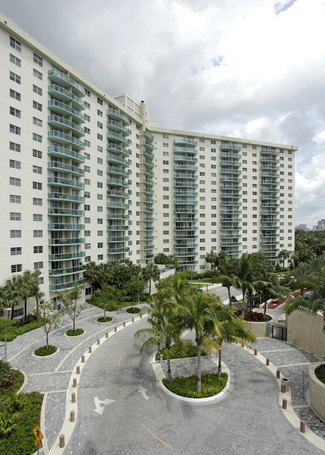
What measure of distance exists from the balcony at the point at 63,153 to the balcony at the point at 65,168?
1457 millimetres

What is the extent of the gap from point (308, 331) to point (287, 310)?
869 cm

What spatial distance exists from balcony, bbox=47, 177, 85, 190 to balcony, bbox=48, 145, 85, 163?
3.86 meters

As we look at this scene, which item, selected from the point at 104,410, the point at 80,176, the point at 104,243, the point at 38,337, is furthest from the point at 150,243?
the point at 104,410

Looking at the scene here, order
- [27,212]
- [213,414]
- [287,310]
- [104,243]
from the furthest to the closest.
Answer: [104,243]
[27,212]
[287,310]
[213,414]

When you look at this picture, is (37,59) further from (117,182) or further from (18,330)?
(18,330)

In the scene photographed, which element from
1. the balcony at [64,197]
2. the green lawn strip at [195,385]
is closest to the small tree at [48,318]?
the green lawn strip at [195,385]

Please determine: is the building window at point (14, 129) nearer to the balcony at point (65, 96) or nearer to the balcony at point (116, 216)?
the balcony at point (65, 96)

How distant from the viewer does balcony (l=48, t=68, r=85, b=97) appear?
3878cm

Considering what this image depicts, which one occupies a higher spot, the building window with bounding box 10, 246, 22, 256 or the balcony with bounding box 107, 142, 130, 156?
the balcony with bounding box 107, 142, 130, 156

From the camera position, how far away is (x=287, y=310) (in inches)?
751

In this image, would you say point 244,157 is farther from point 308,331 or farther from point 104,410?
point 104,410

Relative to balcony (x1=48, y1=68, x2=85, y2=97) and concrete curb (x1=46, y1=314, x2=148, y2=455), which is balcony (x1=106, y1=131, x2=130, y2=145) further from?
concrete curb (x1=46, y1=314, x2=148, y2=455)

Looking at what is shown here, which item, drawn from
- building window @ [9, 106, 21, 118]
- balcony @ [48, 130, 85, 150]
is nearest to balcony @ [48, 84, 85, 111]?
balcony @ [48, 130, 85, 150]

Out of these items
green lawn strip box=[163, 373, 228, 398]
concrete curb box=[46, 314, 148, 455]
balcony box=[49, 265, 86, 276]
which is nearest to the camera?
concrete curb box=[46, 314, 148, 455]
